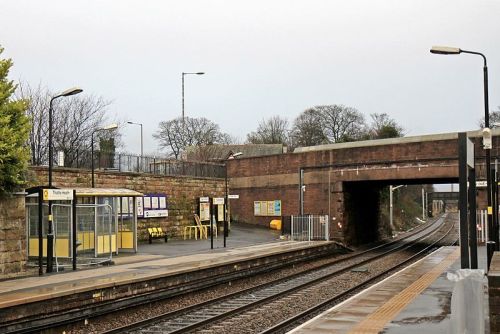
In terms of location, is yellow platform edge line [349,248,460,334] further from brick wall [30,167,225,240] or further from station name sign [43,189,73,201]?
brick wall [30,167,225,240]

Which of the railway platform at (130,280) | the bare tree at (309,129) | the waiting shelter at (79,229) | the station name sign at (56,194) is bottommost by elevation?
the railway platform at (130,280)

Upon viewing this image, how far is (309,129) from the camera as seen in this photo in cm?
7712

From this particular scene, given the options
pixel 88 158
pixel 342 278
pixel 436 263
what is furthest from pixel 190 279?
pixel 88 158

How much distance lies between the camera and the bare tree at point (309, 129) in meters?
76.5

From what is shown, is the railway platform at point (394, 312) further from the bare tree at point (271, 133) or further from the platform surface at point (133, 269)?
the bare tree at point (271, 133)

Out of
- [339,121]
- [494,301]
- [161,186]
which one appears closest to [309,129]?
[339,121]

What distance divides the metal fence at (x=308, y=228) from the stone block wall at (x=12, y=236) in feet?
61.2

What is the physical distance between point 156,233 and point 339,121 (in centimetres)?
5195

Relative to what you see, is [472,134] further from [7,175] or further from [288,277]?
[7,175]

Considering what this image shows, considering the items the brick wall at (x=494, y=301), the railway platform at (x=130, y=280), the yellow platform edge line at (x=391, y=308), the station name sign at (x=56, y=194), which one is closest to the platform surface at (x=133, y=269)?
the railway platform at (x=130, y=280)

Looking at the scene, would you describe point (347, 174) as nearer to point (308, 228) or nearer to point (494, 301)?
point (308, 228)

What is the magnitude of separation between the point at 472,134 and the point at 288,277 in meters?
16.7

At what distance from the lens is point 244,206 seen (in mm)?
40625

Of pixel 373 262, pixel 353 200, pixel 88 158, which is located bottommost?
pixel 373 262
